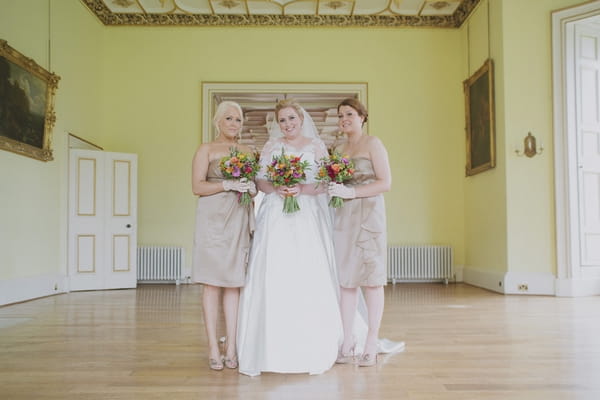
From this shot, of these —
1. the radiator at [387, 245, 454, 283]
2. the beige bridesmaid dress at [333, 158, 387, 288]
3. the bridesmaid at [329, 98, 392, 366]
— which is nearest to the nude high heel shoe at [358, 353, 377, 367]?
the bridesmaid at [329, 98, 392, 366]

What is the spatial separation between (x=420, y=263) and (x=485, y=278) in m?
1.30

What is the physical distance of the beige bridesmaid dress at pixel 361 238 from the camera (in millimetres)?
3273

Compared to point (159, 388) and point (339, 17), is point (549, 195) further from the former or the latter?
point (159, 388)

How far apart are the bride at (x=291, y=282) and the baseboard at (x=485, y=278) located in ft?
14.9

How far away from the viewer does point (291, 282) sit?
318cm

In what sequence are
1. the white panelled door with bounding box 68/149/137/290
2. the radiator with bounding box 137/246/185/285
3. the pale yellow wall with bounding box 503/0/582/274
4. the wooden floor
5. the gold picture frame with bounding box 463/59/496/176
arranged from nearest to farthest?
1. the wooden floor
2. the pale yellow wall with bounding box 503/0/582/274
3. the gold picture frame with bounding box 463/59/496/176
4. the white panelled door with bounding box 68/149/137/290
5. the radiator with bounding box 137/246/185/285

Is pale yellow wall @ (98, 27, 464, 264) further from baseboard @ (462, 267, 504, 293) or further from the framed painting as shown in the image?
baseboard @ (462, 267, 504, 293)

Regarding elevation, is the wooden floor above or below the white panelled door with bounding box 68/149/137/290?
below

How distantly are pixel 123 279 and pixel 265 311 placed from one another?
5.66 meters

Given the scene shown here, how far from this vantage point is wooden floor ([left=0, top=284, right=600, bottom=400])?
107 inches

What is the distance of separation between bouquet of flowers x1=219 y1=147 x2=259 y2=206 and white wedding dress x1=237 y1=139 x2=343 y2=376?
0.22m

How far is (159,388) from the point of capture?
9.14ft

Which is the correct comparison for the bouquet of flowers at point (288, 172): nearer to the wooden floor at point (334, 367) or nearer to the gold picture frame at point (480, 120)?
the wooden floor at point (334, 367)

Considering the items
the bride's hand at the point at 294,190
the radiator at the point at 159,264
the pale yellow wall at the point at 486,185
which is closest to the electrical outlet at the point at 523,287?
the pale yellow wall at the point at 486,185
